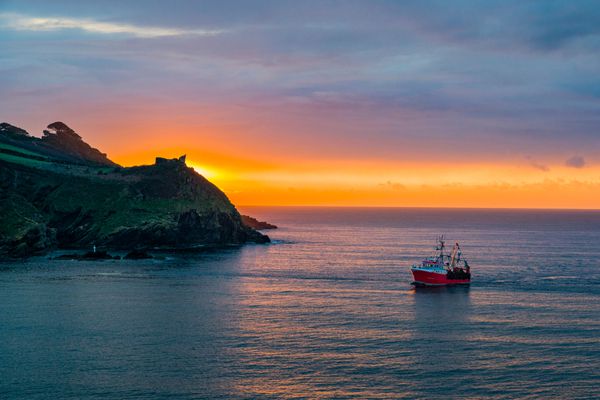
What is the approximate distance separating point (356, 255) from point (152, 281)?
8343 centimetres

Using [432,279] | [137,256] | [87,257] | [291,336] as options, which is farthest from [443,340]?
[87,257]

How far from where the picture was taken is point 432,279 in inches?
5310

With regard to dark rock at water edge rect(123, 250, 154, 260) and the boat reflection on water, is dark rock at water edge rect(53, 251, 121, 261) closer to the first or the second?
dark rock at water edge rect(123, 250, 154, 260)

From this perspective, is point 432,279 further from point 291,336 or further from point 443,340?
point 291,336

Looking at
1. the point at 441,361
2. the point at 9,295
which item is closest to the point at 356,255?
the point at 9,295

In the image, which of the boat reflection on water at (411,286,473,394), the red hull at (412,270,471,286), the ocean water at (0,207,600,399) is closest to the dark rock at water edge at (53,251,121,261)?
the ocean water at (0,207,600,399)

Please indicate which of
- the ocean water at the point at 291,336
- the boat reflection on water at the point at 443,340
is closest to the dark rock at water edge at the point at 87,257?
the ocean water at the point at 291,336

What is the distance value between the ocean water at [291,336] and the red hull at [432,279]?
3.65m

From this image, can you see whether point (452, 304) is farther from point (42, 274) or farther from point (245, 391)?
point (42, 274)

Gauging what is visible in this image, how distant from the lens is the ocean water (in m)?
62.6

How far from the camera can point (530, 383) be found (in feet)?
210

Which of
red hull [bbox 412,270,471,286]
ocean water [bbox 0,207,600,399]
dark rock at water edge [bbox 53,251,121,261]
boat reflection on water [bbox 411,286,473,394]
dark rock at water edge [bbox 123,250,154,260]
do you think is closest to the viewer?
ocean water [bbox 0,207,600,399]

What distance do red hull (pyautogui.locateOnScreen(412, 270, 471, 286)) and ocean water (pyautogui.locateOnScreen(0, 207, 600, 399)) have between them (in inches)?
144

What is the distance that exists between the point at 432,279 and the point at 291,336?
6106 cm
